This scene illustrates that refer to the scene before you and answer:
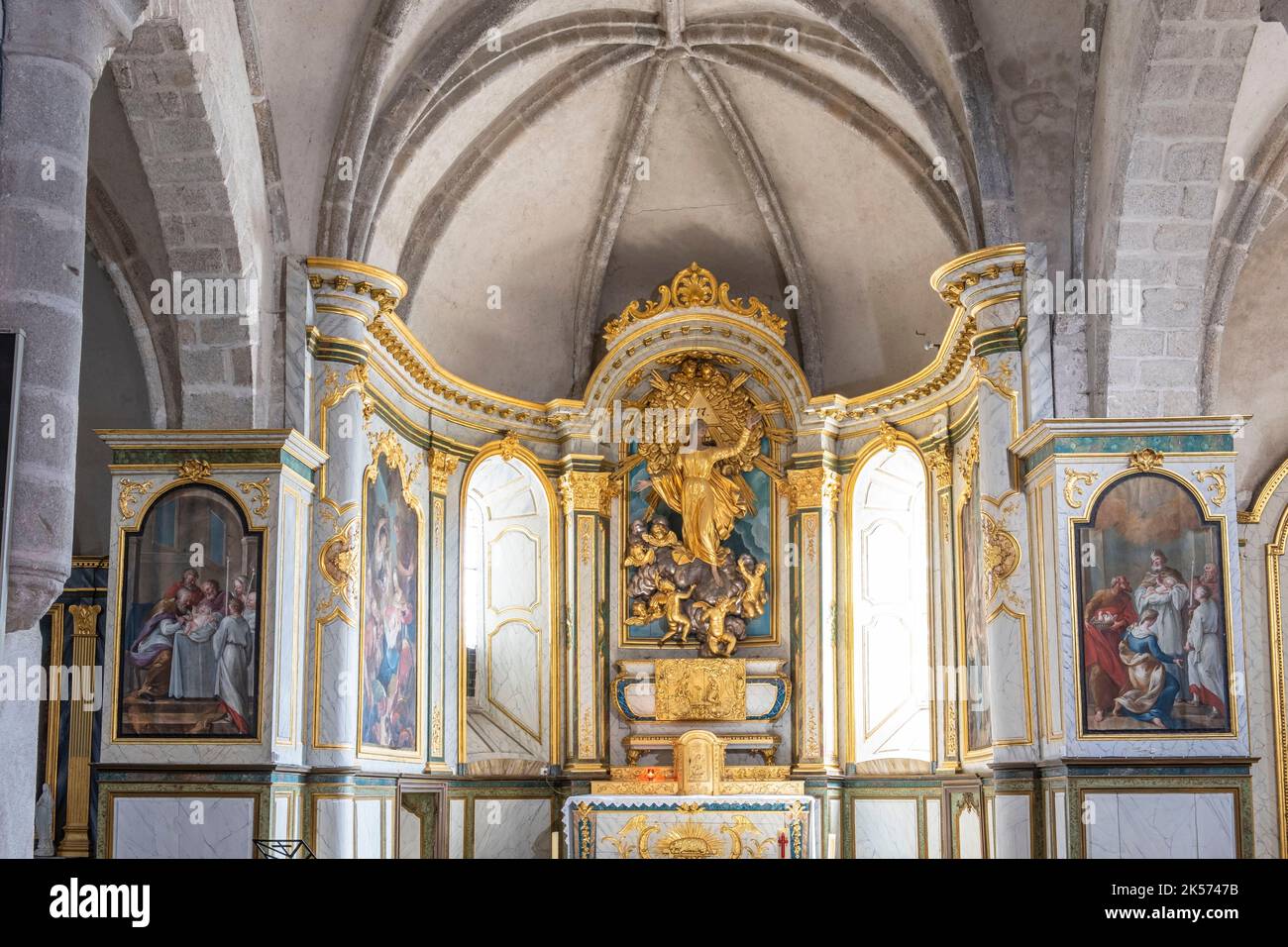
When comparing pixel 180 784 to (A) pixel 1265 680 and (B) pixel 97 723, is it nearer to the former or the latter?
(B) pixel 97 723

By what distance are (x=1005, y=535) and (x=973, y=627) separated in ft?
8.30

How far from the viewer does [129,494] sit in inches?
476

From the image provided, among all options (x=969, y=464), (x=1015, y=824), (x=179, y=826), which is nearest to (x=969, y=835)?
(x=1015, y=824)

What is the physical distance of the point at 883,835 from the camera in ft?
53.7

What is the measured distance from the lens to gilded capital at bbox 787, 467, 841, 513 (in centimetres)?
1719

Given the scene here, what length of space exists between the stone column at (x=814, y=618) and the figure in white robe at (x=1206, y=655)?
5.65 m

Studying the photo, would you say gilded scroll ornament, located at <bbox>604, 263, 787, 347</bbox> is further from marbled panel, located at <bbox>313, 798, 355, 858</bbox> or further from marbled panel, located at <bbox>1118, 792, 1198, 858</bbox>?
marbled panel, located at <bbox>1118, 792, 1198, 858</bbox>

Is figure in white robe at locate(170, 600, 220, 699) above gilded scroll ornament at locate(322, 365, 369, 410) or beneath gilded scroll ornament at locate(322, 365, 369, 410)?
beneath

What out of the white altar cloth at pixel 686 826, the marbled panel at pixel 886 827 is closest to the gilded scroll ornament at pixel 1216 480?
the marbled panel at pixel 886 827

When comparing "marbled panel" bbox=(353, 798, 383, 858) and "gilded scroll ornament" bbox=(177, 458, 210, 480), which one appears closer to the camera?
"gilded scroll ornament" bbox=(177, 458, 210, 480)

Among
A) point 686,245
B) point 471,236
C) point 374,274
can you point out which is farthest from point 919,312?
point 374,274

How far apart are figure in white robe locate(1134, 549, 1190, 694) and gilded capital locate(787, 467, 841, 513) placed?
5.71 metres

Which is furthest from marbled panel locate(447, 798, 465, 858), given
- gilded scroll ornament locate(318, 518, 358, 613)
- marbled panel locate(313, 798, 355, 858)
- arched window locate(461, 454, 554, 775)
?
gilded scroll ornament locate(318, 518, 358, 613)

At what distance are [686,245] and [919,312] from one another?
2.87 metres
